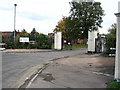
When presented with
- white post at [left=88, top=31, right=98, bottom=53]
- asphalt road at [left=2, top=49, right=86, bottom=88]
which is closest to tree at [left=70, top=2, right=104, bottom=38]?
white post at [left=88, top=31, right=98, bottom=53]

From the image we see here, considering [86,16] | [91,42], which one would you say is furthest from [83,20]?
[91,42]

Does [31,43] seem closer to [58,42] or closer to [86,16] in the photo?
[58,42]

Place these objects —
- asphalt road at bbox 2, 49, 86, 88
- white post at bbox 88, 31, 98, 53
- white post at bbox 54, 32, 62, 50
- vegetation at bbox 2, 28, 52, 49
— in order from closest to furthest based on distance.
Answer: asphalt road at bbox 2, 49, 86, 88
white post at bbox 88, 31, 98, 53
white post at bbox 54, 32, 62, 50
vegetation at bbox 2, 28, 52, 49

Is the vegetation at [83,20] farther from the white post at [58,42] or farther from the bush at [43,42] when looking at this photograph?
the white post at [58,42]

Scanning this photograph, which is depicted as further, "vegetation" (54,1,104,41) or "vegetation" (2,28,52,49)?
"vegetation" (54,1,104,41)

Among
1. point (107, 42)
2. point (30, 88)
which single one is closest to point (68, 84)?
point (30, 88)

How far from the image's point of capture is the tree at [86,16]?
7312 centimetres

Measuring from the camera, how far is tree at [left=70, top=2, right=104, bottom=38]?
→ 240 feet

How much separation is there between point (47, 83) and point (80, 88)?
1.83 metres

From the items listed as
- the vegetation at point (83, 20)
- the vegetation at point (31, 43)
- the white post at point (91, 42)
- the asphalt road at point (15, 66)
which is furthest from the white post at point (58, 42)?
the vegetation at point (83, 20)

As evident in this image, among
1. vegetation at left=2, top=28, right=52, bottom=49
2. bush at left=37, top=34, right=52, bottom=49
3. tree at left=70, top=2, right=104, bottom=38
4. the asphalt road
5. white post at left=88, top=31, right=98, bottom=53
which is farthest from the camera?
tree at left=70, top=2, right=104, bottom=38

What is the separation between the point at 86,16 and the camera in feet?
244

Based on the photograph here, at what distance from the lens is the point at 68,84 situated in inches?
448

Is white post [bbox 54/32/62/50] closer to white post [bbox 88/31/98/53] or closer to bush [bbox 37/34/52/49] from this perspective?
bush [bbox 37/34/52/49]
